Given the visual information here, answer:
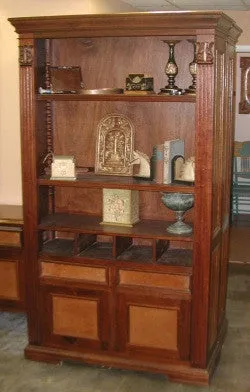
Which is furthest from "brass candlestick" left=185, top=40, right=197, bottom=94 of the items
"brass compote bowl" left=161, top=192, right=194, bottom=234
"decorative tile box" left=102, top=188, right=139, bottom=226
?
"decorative tile box" left=102, top=188, right=139, bottom=226

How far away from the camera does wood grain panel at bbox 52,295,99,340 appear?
3.62 metres

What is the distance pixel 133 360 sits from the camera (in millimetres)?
3594

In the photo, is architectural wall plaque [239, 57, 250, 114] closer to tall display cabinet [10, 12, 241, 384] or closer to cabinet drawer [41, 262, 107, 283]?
tall display cabinet [10, 12, 241, 384]

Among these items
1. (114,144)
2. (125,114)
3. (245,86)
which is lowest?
(114,144)

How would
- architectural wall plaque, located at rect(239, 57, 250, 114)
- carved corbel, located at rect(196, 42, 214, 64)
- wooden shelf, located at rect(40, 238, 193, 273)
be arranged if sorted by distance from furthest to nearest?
1. architectural wall plaque, located at rect(239, 57, 250, 114)
2. wooden shelf, located at rect(40, 238, 193, 273)
3. carved corbel, located at rect(196, 42, 214, 64)

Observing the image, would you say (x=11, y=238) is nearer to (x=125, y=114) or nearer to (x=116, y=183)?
(x=116, y=183)

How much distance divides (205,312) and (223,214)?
0.71 m

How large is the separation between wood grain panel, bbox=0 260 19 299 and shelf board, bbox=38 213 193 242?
665 mm

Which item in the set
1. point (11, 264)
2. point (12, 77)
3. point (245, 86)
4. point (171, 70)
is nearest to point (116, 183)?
point (171, 70)

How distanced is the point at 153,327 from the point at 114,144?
1.20 m

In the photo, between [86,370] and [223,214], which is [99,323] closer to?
[86,370]

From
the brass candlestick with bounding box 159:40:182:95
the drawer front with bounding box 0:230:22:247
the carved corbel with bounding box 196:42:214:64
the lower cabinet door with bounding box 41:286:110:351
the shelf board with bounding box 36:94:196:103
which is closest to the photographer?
the carved corbel with bounding box 196:42:214:64

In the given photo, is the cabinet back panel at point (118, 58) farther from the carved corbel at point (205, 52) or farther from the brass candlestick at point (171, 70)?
the carved corbel at point (205, 52)

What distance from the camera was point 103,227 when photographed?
11.7ft
